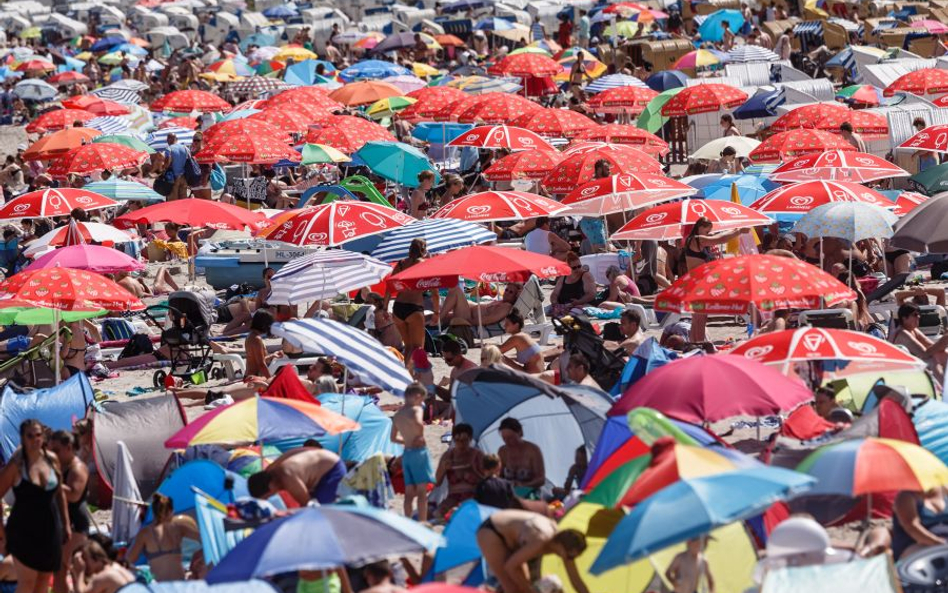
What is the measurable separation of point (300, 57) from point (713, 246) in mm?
27915

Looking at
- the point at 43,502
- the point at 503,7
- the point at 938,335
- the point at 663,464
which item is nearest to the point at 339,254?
the point at 938,335

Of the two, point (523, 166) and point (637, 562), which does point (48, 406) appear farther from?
point (523, 166)

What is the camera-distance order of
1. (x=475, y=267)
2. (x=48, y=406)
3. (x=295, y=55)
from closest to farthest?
1. (x=48, y=406)
2. (x=475, y=267)
3. (x=295, y=55)

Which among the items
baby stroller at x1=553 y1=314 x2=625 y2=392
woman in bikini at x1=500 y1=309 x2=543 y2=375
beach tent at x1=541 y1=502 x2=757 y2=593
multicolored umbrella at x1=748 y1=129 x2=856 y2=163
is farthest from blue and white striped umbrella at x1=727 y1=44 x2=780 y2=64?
beach tent at x1=541 y1=502 x2=757 y2=593

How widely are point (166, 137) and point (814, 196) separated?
549 inches

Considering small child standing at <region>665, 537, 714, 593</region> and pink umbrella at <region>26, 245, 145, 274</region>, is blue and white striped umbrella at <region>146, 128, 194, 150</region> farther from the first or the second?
small child standing at <region>665, 537, 714, 593</region>

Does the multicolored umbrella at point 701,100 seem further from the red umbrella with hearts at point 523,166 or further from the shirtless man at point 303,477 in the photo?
the shirtless man at point 303,477

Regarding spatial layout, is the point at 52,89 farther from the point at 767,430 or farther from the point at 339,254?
the point at 767,430

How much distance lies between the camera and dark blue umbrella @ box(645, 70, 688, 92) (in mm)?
28312

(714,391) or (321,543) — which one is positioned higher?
(321,543)

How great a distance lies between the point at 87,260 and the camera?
50.5ft

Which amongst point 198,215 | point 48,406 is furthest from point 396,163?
point 48,406

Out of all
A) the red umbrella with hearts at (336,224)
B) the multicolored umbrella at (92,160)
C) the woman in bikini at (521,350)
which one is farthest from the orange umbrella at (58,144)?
the woman in bikini at (521,350)

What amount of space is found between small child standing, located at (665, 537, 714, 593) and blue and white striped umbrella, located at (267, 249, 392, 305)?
6341 millimetres
